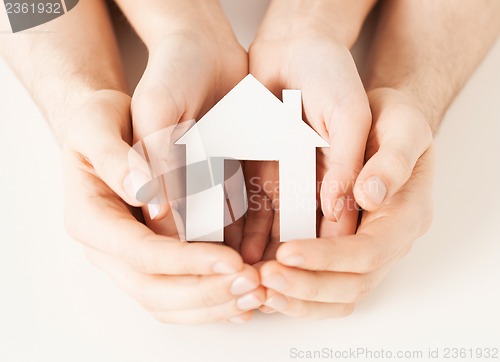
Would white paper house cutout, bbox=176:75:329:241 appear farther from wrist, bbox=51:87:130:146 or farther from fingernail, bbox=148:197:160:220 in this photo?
wrist, bbox=51:87:130:146

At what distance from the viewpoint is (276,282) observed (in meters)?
0.74

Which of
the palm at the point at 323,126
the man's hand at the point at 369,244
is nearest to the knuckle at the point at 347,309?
the man's hand at the point at 369,244

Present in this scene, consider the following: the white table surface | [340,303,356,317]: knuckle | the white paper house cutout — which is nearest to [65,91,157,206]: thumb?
the white paper house cutout

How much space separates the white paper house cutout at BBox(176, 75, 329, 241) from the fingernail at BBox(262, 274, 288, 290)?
159mm

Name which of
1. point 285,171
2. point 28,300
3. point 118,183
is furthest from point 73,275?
point 285,171

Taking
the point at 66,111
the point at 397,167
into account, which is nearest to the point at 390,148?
the point at 397,167

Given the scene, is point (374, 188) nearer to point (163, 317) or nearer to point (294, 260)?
point (294, 260)

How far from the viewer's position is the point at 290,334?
889 mm

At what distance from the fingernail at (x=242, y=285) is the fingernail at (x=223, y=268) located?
0.5 inches

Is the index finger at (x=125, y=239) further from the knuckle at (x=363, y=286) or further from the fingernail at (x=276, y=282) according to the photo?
the knuckle at (x=363, y=286)

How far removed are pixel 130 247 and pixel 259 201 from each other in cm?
28

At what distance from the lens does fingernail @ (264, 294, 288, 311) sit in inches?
30.5

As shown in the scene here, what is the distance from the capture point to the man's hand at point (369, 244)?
744 mm

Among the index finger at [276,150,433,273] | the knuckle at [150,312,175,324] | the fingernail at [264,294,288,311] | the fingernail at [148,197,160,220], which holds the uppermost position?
the fingernail at [148,197,160,220]
